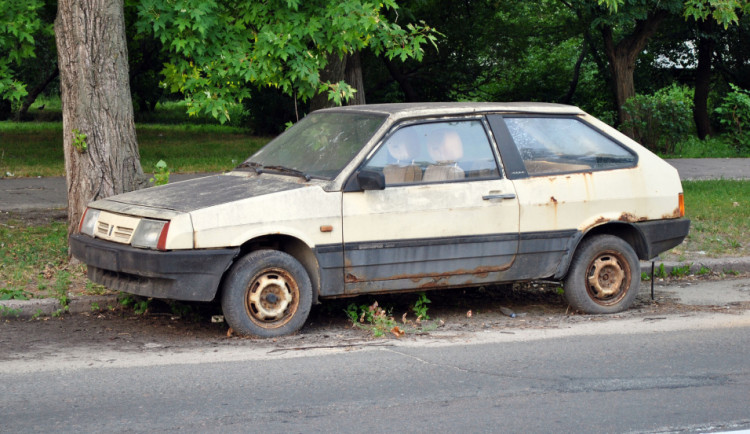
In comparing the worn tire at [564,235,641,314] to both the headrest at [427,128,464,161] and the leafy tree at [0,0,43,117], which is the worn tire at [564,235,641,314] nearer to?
the headrest at [427,128,464,161]

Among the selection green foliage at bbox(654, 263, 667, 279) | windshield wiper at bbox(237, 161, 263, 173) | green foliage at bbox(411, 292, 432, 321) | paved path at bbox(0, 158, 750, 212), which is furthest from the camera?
paved path at bbox(0, 158, 750, 212)

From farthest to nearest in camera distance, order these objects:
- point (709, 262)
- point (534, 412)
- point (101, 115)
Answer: point (709, 262)
point (101, 115)
point (534, 412)

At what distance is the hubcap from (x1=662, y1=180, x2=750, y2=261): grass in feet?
6.73

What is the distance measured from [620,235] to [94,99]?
4705 millimetres

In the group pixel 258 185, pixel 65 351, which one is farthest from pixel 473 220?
pixel 65 351

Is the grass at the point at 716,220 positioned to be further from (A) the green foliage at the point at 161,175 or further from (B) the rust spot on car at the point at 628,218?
(A) the green foliage at the point at 161,175

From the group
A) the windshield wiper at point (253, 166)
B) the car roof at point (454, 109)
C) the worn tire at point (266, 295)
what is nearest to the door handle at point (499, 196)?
the car roof at point (454, 109)

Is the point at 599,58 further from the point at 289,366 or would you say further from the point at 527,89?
the point at 289,366

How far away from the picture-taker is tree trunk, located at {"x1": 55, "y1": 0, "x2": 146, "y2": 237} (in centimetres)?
845

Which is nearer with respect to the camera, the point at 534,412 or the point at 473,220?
the point at 534,412

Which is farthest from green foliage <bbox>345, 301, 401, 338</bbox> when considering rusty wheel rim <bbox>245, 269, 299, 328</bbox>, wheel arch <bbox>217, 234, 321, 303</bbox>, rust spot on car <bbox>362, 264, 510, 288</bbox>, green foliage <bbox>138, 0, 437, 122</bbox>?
green foliage <bbox>138, 0, 437, 122</bbox>

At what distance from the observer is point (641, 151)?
25.4 feet

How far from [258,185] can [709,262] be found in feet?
15.7

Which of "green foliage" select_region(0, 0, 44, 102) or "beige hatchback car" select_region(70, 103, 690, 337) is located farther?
"green foliage" select_region(0, 0, 44, 102)
